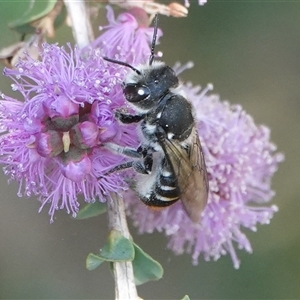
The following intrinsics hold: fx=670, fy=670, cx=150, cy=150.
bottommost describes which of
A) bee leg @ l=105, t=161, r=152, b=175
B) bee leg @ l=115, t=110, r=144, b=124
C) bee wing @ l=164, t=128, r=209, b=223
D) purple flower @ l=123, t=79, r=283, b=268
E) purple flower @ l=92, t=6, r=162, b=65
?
bee wing @ l=164, t=128, r=209, b=223

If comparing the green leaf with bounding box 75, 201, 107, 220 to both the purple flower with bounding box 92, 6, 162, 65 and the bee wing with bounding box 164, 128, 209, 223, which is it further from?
the purple flower with bounding box 92, 6, 162, 65

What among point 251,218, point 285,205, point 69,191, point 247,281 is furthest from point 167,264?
point 69,191

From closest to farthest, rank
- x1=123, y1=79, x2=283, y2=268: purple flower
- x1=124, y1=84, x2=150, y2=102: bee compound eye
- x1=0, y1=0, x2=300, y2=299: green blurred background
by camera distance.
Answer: x1=124, y1=84, x2=150, y2=102: bee compound eye, x1=123, y1=79, x2=283, y2=268: purple flower, x1=0, y1=0, x2=300, y2=299: green blurred background

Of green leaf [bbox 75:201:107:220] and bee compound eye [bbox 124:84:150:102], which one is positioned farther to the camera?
green leaf [bbox 75:201:107:220]

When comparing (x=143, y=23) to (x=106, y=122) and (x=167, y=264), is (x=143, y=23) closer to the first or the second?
(x=106, y=122)

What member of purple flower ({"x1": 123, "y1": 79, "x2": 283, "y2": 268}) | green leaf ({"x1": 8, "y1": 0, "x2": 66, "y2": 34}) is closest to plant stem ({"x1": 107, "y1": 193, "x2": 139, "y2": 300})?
purple flower ({"x1": 123, "y1": 79, "x2": 283, "y2": 268})

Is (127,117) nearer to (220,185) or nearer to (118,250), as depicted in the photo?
(118,250)

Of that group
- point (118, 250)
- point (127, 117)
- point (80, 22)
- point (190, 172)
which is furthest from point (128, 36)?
point (118, 250)
